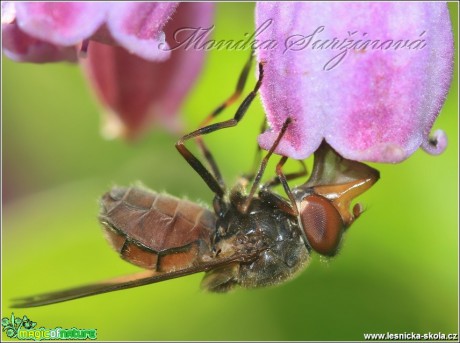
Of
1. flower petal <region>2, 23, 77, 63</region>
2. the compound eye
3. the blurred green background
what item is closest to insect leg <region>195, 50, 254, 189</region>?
the blurred green background

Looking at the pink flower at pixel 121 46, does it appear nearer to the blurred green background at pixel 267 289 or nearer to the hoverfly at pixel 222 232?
the blurred green background at pixel 267 289

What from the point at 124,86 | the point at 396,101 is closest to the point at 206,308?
the point at 124,86

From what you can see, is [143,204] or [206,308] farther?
[206,308]

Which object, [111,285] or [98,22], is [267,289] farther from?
[98,22]

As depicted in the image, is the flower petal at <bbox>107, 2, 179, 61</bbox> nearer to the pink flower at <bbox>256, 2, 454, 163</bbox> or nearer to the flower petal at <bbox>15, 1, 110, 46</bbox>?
the flower petal at <bbox>15, 1, 110, 46</bbox>

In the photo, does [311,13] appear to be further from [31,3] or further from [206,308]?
[206,308]

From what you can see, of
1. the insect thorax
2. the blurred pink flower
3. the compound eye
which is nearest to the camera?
the blurred pink flower
